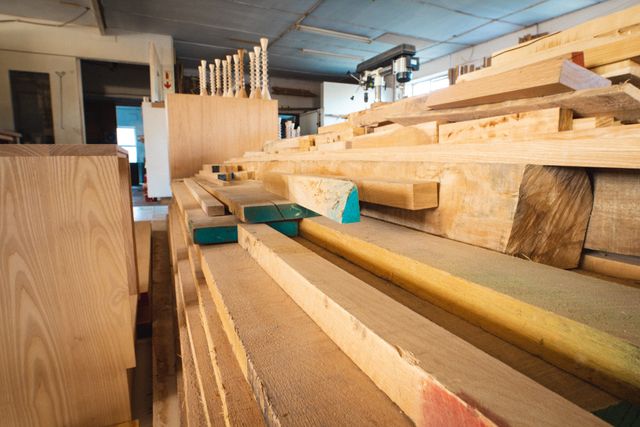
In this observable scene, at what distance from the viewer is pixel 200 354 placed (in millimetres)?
981

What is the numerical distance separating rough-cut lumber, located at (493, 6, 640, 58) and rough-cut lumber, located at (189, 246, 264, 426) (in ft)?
4.56

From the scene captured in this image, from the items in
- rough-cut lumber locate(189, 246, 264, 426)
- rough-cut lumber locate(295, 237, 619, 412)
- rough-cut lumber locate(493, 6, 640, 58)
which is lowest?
rough-cut lumber locate(189, 246, 264, 426)

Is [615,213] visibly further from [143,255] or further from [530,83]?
[143,255]

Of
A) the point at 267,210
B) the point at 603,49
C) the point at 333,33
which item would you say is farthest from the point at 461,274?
the point at 333,33

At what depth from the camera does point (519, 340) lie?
1.80 ft

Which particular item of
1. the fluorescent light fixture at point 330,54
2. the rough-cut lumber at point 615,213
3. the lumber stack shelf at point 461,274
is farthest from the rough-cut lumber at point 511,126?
the fluorescent light fixture at point 330,54

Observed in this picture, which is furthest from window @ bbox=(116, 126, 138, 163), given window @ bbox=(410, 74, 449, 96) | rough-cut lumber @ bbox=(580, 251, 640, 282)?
rough-cut lumber @ bbox=(580, 251, 640, 282)

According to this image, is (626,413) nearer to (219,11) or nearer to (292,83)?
(219,11)

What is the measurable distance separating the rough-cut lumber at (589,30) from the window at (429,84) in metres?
6.79

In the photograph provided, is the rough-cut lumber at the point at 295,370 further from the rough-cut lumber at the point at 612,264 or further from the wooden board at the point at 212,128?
the wooden board at the point at 212,128

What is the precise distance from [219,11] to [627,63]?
5530 mm

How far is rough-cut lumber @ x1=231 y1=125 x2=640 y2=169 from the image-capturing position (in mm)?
586

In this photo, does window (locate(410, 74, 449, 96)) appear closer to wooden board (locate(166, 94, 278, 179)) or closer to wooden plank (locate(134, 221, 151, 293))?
wooden board (locate(166, 94, 278, 179))

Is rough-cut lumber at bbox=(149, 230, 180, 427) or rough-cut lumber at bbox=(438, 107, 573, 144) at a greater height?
rough-cut lumber at bbox=(438, 107, 573, 144)
